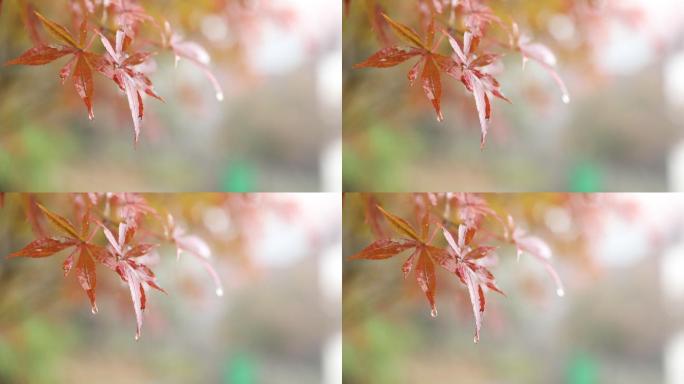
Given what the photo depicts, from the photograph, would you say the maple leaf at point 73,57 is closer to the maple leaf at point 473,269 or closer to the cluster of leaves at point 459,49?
the cluster of leaves at point 459,49

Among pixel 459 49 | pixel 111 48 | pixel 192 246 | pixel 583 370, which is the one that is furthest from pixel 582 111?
pixel 111 48

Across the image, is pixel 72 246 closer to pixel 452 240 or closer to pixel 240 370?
pixel 240 370

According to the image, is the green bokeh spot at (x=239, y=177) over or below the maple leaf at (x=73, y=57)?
→ below

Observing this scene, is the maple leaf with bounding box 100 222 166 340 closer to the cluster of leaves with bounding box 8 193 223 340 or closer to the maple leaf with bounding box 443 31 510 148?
the cluster of leaves with bounding box 8 193 223 340

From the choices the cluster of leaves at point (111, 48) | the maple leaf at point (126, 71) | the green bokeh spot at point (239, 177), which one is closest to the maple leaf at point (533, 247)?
the green bokeh spot at point (239, 177)

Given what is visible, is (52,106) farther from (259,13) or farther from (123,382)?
(123,382)

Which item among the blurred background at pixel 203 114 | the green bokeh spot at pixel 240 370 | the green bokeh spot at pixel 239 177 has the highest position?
the blurred background at pixel 203 114

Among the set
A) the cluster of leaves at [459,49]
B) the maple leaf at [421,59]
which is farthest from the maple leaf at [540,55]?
the maple leaf at [421,59]
